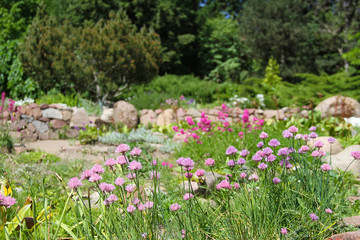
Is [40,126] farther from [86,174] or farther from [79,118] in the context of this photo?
[86,174]

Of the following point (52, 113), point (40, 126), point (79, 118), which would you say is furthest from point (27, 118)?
point (79, 118)

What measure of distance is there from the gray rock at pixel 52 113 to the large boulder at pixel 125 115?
53.0 inches

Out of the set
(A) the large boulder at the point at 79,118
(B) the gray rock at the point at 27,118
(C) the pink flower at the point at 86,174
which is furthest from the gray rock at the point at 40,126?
(C) the pink flower at the point at 86,174

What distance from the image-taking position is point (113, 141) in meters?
6.57

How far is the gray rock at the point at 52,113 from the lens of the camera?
25.0 ft

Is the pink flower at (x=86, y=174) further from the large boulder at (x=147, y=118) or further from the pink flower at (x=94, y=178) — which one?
the large boulder at (x=147, y=118)

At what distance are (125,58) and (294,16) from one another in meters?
12.6

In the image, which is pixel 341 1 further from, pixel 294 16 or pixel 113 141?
pixel 113 141

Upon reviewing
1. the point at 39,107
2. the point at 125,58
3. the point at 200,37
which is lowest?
the point at 39,107

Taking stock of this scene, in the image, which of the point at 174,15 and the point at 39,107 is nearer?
the point at 39,107

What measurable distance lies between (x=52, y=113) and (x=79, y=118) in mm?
637

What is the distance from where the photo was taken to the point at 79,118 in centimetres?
782

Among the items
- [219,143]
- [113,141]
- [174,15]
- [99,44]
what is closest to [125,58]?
[99,44]

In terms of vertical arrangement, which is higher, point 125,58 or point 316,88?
point 125,58
